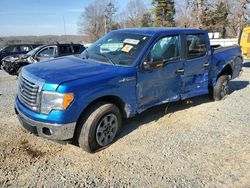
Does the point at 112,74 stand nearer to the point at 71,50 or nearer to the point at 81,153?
the point at 81,153

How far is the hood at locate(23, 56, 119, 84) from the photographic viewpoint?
380 cm

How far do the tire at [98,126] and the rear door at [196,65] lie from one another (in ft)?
6.39

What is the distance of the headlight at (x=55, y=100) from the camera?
362cm

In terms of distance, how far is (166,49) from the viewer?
202 inches

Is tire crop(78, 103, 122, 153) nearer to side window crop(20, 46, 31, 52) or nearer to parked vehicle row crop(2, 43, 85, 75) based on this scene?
parked vehicle row crop(2, 43, 85, 75)

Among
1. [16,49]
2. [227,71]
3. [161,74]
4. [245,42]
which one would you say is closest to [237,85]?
[227,71]

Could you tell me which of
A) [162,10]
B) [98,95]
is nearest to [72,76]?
[98,95]

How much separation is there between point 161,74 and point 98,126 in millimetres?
1593

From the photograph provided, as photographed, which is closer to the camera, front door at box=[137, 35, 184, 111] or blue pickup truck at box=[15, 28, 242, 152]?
blue pickup truck at box=[15, 28, 242, 152]

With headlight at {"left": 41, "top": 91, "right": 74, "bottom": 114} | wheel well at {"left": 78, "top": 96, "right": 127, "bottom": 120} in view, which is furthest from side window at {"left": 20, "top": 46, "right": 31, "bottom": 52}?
headlight at {"left": 41, "top": 91, "right": 74, "bottom": 114}

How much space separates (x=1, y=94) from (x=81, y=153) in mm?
4936

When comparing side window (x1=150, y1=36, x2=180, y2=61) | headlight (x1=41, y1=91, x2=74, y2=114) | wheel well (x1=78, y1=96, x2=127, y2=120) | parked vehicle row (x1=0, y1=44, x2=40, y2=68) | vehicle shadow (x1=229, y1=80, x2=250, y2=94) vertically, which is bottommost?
vehicle shadow (x1=229, y1=80, x2=250, y2=94)

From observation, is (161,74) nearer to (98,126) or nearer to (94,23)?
(98,126)

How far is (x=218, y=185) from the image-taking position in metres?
3.37
